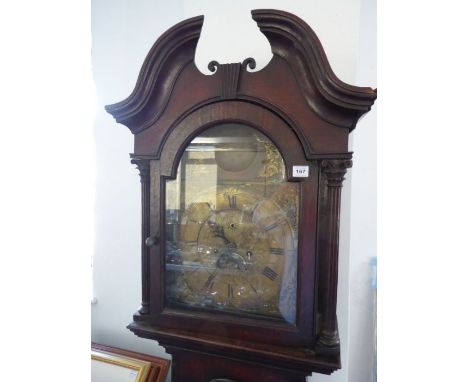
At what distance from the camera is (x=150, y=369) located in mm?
906

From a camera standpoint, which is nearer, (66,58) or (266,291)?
(66,58)

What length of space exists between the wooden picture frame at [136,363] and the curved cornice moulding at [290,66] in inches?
32.9

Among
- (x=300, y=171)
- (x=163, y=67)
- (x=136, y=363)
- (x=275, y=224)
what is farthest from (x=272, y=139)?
(x=136, y=363)

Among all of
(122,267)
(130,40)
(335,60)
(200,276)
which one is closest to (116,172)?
(122,267)

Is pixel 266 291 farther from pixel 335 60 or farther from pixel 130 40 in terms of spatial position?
pixel 130 40

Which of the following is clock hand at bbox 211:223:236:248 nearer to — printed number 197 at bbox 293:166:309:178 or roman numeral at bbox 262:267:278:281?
roman numeral at bbox 262:267:278:281

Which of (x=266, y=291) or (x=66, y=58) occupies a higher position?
(x=66, y=58)

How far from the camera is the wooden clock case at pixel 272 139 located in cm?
53

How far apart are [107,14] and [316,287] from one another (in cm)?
133

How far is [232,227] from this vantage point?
64 cm

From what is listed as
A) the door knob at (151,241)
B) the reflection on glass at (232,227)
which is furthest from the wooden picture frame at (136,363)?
the door knob at (151,241)

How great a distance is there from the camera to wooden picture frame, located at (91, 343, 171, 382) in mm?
898

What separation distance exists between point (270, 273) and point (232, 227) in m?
0.14

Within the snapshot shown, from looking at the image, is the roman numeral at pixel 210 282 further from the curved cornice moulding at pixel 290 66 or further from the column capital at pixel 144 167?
the curved cornice moulding at pixel 290 66
